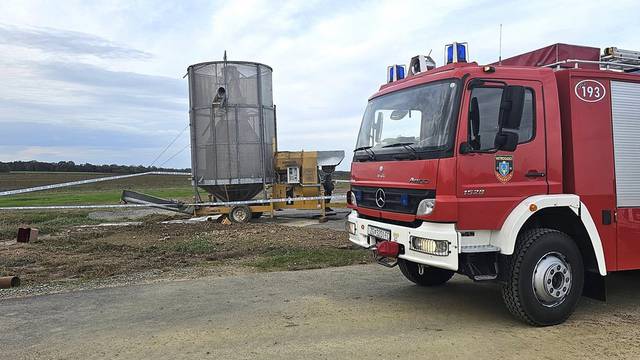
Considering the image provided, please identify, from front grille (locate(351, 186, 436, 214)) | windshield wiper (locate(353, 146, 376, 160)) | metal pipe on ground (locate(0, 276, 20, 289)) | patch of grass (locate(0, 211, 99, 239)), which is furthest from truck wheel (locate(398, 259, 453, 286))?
patch of grass (locate(0, 211, 99, 239))

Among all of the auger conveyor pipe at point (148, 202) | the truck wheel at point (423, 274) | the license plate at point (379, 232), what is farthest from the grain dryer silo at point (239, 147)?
the license plate at point (379, 232)

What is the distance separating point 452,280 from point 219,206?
950 centimetres

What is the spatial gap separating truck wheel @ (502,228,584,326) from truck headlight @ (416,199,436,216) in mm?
983

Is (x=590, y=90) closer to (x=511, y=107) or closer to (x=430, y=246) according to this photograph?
(x=511, y=107)

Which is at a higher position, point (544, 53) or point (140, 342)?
point (544, 53)

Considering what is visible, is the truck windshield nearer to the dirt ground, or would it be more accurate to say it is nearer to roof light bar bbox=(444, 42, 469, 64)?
roof light bar bbox=(444, 42, 469, 64)

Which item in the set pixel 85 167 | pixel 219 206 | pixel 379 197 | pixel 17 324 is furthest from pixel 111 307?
pixel 85 167

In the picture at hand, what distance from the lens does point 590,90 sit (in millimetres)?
5707

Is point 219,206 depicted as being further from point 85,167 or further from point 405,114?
point 85,167

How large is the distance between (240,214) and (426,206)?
36.0 ft

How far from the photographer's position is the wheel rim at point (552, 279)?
5359mm

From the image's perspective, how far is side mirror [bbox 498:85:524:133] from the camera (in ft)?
17.0

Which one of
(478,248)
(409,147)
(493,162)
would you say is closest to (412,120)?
(409,147)

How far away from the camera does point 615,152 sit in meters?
5.80
